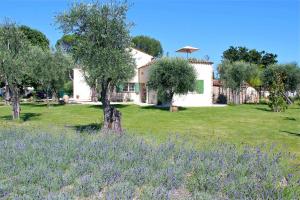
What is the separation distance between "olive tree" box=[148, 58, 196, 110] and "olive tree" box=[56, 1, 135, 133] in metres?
12.4

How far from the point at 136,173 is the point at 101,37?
7469 millimetres

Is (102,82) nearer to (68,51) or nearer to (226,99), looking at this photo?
(68,51)

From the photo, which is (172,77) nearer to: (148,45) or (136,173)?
(136,173)

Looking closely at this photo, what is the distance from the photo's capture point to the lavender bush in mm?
5129

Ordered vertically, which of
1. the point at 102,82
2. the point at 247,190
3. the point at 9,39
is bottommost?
the point at 247,190

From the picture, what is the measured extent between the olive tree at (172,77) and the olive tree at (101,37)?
1242 cm

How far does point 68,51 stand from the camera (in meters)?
13.1

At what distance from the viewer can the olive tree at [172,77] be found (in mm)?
24875

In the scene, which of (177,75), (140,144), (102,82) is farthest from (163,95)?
(140,144)

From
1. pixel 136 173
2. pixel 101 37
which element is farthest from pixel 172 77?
pixel 136 173

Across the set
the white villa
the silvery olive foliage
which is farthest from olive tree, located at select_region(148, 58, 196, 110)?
the white villa

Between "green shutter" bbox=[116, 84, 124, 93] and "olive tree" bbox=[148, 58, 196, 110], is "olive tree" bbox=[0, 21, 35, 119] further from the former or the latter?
"green shutter" bbox=[116, 84, 124, 93]

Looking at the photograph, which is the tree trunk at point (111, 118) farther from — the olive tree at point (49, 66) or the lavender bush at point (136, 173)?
the olive tree at point (49, 66)

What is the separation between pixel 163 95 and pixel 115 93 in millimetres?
12728
